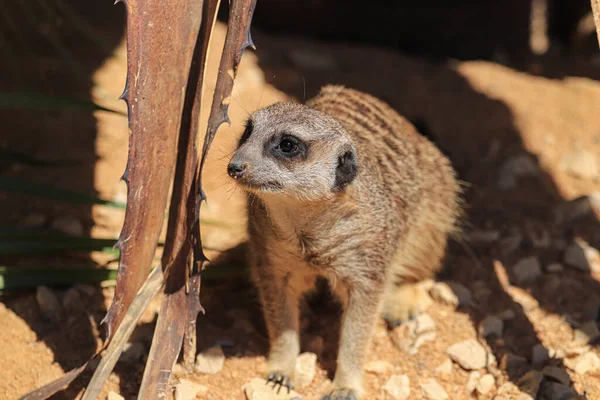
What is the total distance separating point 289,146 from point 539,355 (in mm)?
1122

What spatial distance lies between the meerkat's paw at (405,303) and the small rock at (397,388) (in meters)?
0.34

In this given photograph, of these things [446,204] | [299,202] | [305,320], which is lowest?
[305,320]

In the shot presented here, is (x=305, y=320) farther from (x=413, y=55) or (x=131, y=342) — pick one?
(x=413, y=55)

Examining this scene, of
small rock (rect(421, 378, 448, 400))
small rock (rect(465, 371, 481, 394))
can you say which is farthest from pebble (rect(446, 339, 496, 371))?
small rock (rect(421, 378, 448, 400))

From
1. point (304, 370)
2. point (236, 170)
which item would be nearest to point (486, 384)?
point (304, 370)

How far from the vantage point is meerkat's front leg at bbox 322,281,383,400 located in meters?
2.28

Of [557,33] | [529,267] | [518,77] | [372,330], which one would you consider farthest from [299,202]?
[557,33]

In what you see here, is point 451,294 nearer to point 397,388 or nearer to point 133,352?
point 397,388

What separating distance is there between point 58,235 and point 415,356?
51.0 inches

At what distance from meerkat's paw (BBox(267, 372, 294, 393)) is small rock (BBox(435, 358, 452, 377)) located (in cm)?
49

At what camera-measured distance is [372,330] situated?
2318 millimetres

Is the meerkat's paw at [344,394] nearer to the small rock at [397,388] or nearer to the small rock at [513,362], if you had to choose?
the small rock at [397,388]

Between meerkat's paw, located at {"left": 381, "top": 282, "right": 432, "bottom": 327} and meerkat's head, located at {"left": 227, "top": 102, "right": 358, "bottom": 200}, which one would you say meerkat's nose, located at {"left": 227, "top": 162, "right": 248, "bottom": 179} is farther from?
meerkat's paw, located at {"left": 381, "top": 282, "right": 432, "bottom": 327}

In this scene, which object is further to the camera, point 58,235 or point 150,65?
point 58,235
